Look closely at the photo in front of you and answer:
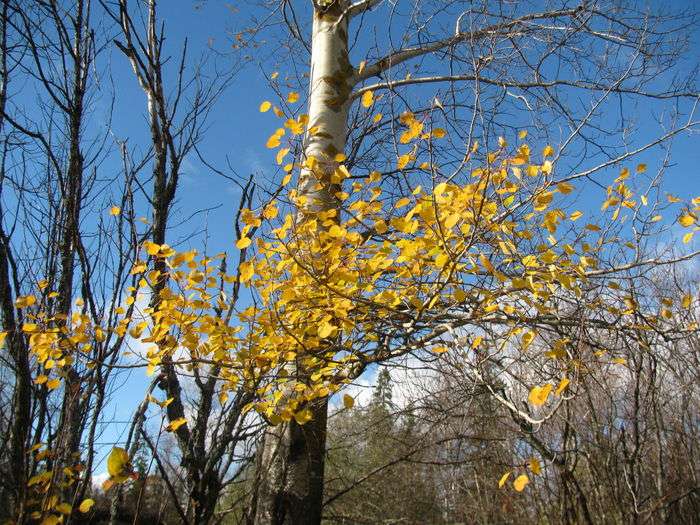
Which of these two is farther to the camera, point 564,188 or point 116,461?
point 564,188

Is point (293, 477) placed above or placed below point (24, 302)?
below

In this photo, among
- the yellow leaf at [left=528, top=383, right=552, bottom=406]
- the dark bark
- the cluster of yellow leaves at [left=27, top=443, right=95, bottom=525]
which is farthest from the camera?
the dark bark

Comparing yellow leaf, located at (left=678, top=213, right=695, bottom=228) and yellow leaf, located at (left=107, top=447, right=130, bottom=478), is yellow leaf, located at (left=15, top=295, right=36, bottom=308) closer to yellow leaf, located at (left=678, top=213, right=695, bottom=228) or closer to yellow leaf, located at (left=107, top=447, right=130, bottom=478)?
yellow leaf, located at (left=107, top=447, right=130, bottom=478)

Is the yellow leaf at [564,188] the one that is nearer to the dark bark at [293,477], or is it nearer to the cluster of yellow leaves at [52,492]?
the dark bark at [293,477]

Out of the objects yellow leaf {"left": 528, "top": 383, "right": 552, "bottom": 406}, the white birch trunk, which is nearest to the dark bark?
the white birch trunk

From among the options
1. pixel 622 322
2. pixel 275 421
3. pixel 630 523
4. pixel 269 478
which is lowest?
pixel 630 523

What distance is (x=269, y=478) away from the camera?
7.02 ft

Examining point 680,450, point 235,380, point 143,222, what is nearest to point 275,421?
point 235,380

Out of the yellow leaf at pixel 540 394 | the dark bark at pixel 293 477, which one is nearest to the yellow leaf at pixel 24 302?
the dark bark at pixel 293 477

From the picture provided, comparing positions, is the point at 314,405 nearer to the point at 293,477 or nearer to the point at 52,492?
the point at 293,477

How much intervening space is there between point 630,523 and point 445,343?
57.6 inches

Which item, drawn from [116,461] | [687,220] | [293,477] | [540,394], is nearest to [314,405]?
[293,477]

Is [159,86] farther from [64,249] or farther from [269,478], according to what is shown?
[269,478]

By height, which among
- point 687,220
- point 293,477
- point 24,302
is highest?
point 687,220
